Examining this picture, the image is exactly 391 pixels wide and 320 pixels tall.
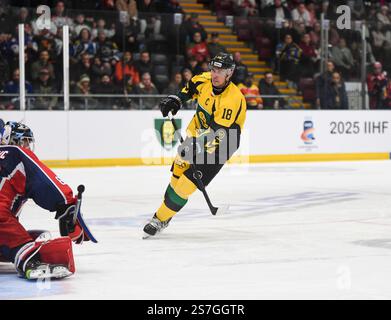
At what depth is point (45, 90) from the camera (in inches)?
542

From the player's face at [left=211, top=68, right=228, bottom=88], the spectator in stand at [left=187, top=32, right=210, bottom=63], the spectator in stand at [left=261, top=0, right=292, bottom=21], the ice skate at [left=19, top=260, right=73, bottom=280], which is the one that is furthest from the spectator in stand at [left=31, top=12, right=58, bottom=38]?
the ice skate at [left=19, top=260, right=73, bottom=280]

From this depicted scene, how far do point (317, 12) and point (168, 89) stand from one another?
4.79 m

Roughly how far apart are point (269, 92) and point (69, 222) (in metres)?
11.0

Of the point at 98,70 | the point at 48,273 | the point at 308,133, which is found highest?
the point at 98,70

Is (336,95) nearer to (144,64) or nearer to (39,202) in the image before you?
(144,64)

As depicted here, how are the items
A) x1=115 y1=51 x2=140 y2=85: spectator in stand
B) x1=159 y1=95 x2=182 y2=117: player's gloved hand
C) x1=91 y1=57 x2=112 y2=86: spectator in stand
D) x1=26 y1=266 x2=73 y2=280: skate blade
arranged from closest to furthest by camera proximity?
x1=26 y1=266 x2=73 y2=280: skate blade
x1=159 y1=95 x2=182 y2=117: player's gloved hand
x1=91 y1=57 x2=112 y2=86: spectator in stand
x1=115 y1=51 x2=140 y2=85: spectator in stand

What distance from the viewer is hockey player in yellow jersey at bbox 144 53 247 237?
708cm

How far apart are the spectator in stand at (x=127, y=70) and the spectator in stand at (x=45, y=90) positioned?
1104 millimetres

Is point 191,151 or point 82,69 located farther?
point 82,69

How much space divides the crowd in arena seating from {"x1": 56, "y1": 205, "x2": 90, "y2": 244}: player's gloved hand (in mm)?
8537

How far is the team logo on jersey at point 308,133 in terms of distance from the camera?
15992 millimetres

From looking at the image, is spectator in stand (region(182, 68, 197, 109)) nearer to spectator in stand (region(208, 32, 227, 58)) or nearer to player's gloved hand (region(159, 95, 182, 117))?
spectator in stand (region(208, 32, 227, 58))

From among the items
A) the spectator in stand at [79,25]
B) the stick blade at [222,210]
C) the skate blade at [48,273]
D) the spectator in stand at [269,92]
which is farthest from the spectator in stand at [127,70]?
the skate blade at [48,273]

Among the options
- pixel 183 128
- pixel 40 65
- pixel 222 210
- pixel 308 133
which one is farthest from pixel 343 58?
pixel 222 210
